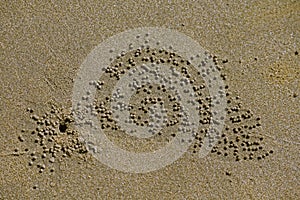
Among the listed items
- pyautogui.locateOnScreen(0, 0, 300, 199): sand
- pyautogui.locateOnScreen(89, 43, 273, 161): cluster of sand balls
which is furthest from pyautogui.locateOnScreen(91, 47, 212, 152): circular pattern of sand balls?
pyautogui.locateOnScreen(0, 0, 300, 199): sand

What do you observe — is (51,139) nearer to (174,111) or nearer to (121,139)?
(121,139)

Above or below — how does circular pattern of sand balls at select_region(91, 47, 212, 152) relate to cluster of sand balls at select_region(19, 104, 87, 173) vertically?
above

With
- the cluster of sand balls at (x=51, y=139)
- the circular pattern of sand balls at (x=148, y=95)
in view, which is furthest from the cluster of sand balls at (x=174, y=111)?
the cluster of sand balls at (x=51, y=139)

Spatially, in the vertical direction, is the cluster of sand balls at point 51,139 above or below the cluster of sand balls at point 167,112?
below

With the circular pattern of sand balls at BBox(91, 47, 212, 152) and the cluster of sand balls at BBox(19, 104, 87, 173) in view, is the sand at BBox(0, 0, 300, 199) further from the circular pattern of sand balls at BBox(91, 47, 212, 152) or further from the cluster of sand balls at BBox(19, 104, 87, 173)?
the circular pattern of sand balls at BBox(91, 47, 212, 152)

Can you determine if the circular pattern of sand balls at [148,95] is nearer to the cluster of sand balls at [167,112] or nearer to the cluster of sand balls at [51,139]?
the cluster of sand balls at [167,112]

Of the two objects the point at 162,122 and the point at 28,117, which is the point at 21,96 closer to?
the point at 28,117

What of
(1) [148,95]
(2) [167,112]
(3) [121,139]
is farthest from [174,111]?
(3) [121,139]
